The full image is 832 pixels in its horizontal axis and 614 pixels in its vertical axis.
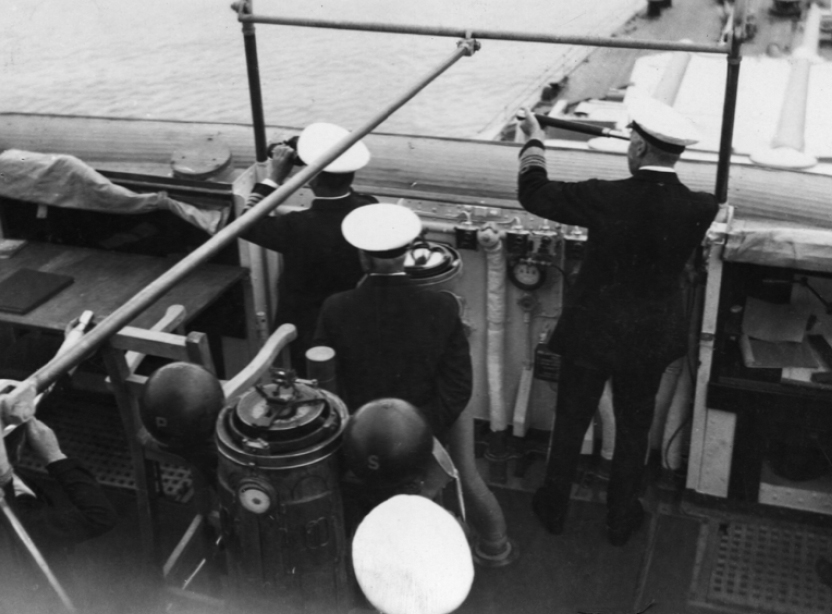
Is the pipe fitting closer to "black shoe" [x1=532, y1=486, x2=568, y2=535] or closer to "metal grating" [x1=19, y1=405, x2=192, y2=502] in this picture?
"black shoe" [x1=532, y1=486, x2=568, y2=535]

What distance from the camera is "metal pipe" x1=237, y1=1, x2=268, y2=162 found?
3.75 meters

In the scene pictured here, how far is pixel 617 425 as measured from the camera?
3371mm

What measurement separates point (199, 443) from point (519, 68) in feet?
34.4

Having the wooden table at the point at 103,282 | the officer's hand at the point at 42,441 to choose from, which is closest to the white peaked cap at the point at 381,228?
the officer's hand at the point at 42,441

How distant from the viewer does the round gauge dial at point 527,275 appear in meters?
3.66

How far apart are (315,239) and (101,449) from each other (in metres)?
1.63

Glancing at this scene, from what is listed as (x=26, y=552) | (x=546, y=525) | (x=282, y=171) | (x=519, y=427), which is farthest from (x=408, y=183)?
(x=26, y=552)

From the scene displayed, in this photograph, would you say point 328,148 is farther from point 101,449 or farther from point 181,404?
point 101,449

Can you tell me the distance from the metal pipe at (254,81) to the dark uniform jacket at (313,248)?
2.10 ft

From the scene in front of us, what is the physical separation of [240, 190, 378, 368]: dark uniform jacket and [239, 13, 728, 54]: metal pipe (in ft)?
2.26

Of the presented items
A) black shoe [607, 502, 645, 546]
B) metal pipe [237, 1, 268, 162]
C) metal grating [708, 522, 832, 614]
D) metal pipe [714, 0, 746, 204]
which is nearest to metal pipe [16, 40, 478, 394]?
metal pipe [237, 1, 268, 162]

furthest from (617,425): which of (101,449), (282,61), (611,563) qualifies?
(282,61)

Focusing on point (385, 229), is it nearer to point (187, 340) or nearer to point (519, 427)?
point (187, 340)

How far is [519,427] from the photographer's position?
396 centimetres
